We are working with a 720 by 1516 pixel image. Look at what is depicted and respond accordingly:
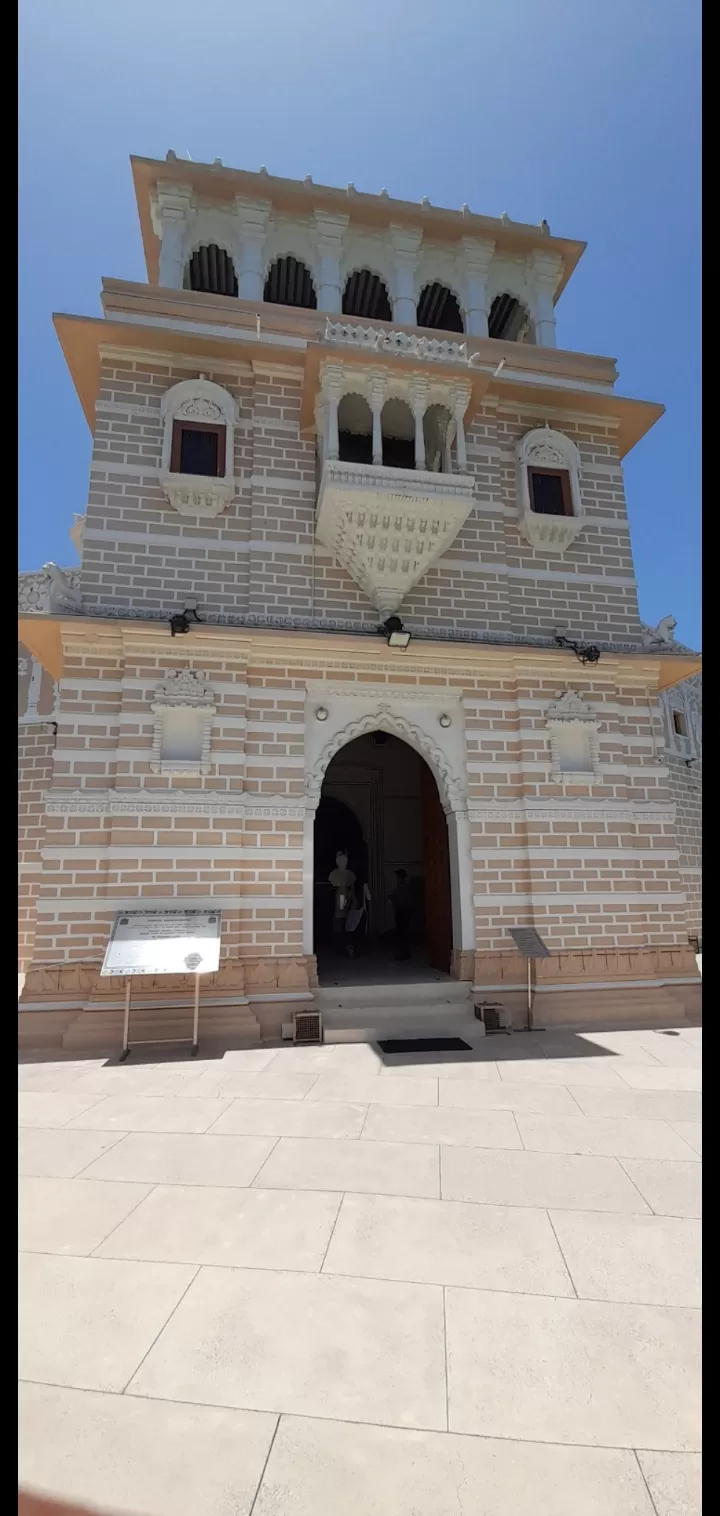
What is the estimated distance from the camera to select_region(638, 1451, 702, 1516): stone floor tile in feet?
6.03

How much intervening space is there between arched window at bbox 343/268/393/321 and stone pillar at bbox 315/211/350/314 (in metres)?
0.58

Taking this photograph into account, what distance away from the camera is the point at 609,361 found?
9688mm

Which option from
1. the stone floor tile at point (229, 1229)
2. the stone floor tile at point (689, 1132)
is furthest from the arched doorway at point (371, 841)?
the stone floor tile at point (229, 1229)

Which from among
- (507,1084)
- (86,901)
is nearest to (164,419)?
(86,901)

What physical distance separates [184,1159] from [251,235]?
10.9 meters

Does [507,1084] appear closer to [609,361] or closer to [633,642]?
[633,642]

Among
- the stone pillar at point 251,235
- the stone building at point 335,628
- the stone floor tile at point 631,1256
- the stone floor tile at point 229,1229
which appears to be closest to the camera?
the stone floor tile at point 631,1256

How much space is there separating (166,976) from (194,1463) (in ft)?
16.9

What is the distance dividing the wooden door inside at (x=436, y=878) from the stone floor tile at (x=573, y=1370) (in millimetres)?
5753

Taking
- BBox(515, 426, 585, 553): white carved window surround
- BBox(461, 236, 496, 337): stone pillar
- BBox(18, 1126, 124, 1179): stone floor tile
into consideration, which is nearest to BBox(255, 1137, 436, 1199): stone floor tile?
BBox(18, 1126, 124, 1179): stone floor tile

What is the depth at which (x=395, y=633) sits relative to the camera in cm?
788

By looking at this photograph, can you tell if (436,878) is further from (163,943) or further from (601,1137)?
(601,1137)

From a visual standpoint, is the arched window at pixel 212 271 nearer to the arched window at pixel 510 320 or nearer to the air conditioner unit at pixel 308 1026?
the arched window at pixel 510 320

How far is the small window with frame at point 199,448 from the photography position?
8.16 metres
